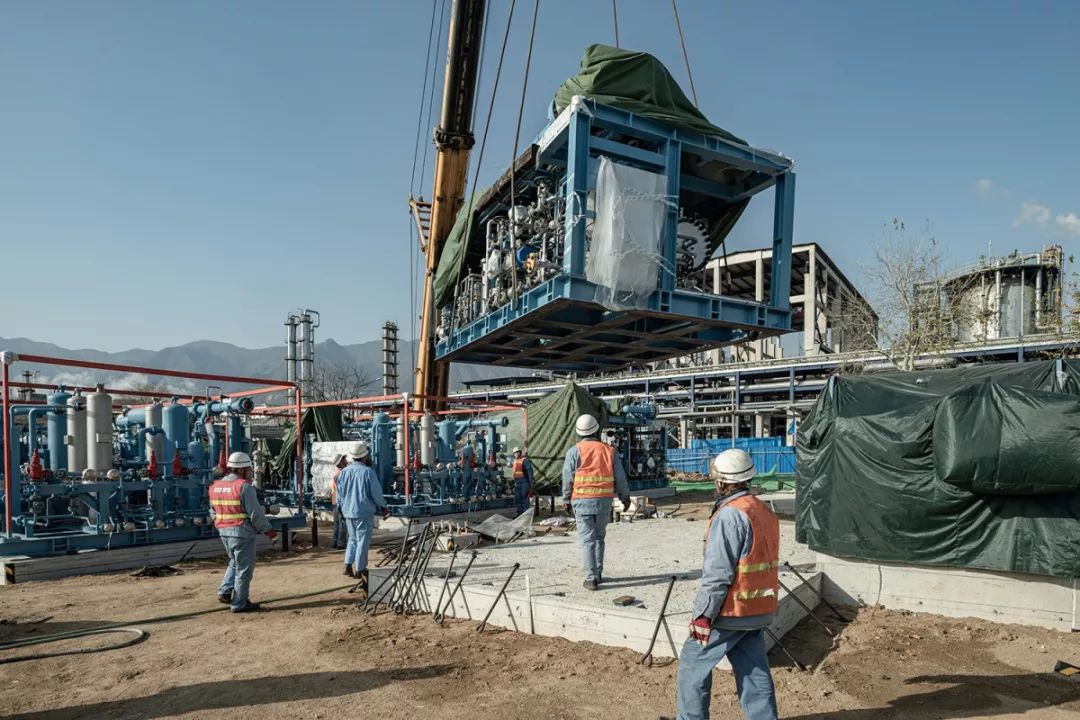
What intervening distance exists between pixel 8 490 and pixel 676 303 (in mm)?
9297

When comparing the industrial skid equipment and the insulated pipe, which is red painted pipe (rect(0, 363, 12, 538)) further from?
the insulated pipe

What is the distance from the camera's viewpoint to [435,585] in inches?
273

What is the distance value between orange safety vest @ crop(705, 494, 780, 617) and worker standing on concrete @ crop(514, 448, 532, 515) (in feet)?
36.9

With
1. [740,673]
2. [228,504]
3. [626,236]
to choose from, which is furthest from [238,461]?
[740,673]

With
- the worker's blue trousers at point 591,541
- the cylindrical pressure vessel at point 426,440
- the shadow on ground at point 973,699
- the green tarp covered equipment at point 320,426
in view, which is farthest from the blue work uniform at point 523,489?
the shadow on ground at point 973,699

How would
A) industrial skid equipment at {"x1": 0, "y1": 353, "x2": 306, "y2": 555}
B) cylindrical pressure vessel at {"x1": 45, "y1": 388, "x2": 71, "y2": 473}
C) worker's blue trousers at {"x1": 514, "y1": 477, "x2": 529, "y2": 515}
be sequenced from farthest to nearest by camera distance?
1. worker's blue trousers at {"x1": 514, "y1": 477, "x2": 529, "y2": 515}
2. cylindrical pressure vessel at {"x1": 45, "y1": 388, "x2": 71, "y2": 473}
3. industrial skid equipment at {"x1": 0, "y1": 353, "x2": 306, "y2": 555}

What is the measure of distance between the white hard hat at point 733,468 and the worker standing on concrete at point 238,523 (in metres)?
5.09

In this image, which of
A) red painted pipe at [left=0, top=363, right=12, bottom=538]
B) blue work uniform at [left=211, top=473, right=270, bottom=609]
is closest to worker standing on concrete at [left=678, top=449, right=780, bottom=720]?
blue work uniform at [left=211, top=473, right=270, bottom=609]

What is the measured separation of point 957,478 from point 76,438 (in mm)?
10858

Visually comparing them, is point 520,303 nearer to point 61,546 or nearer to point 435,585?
point 435,585

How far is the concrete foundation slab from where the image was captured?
18.7 feet

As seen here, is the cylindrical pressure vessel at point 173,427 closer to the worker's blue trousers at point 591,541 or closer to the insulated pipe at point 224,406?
the insulated pipe at point 224,406

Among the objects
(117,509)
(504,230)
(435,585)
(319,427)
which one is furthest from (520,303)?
(319,427)

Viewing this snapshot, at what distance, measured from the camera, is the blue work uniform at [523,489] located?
14875 mm
